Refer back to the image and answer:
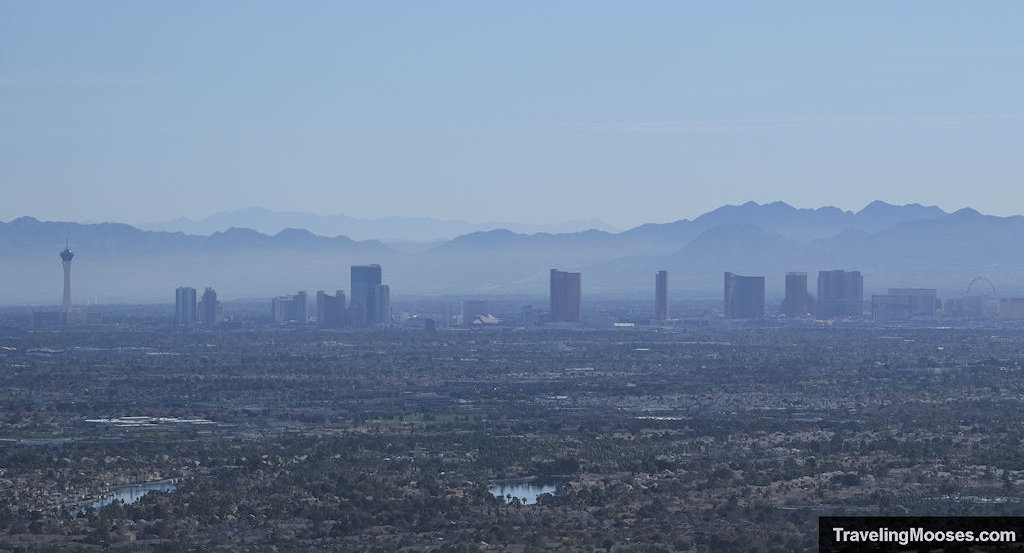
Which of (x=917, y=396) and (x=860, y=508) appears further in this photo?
(x=917, y=396)

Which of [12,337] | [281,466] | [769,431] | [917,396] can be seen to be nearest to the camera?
[281,466]

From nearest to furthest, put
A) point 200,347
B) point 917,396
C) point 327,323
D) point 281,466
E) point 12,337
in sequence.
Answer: point 281,466
point 917,396
point 200,347
point 12,337
point 327,323

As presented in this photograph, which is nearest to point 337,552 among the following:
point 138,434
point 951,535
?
point 951,535

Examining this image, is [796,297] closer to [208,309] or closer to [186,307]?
[208,309]

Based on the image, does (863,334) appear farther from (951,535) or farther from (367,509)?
(951,535)

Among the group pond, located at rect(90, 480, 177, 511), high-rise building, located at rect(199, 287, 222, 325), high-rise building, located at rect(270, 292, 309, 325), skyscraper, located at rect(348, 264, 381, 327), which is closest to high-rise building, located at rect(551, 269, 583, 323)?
skyscraper, located at rect(348, 264, 381, 327)

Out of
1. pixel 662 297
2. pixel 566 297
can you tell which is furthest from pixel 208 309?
pixel 662 297
